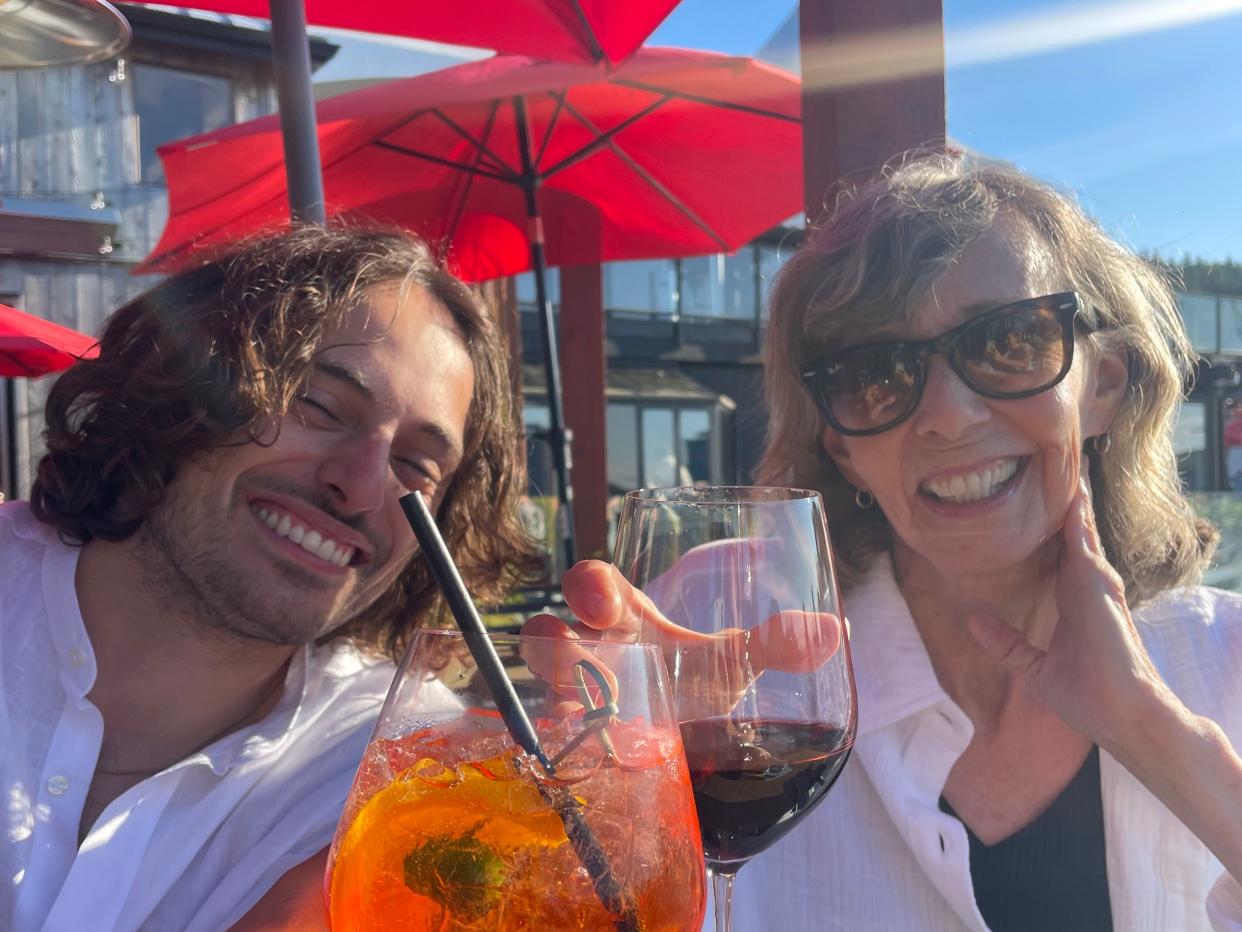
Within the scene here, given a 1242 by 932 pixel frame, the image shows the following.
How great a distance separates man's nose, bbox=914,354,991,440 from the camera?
169 centimetres

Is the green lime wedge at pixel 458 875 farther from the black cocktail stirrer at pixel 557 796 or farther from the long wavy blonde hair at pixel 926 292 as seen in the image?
the long wavy blonde hair at pixel 926 292

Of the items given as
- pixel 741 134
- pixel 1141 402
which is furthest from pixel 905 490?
pixel 741 134

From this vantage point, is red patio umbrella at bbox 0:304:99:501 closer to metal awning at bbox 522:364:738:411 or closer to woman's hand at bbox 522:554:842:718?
woman's hand at bbox 522:554:842:718

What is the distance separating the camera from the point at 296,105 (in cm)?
260

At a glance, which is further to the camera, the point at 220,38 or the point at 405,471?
the point at 220,38

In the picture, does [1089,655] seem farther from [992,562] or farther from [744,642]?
[744,642]

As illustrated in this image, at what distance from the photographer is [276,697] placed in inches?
79.3

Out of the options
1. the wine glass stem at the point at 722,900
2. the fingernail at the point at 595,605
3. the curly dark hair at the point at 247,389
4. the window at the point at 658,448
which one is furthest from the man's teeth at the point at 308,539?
the window at the point at 658,448

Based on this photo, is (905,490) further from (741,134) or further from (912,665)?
(741,134)

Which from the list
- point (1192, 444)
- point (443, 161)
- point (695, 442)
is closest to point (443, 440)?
point (1192, 444)

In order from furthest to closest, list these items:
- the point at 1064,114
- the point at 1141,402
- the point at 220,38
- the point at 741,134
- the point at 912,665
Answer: the point at 220,38 → the point at 741,134 → the point at 1064,114 → the point at 1141,402 → the point at 912,665

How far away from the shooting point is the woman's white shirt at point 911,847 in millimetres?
1593

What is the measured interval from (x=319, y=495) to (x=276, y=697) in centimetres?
44

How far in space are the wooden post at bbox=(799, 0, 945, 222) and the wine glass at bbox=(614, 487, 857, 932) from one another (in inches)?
54.9
